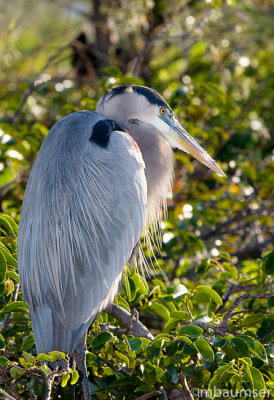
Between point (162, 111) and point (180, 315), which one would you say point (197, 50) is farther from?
point (180, 315)

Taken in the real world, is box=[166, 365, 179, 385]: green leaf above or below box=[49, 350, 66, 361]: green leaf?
below

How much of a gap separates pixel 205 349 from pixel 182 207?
4.51 feet

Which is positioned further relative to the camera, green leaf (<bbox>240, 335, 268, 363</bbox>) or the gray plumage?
the gray plumage

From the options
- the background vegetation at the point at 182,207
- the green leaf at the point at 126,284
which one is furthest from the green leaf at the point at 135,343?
the green leaf at the point at 126,284

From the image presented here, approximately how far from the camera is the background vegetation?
1.97m

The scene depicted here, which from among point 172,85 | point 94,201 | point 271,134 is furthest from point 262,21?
point 94,201

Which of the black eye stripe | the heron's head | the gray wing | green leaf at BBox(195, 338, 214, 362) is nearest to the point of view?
green leaf at BBox(195, 338, 214, 362)

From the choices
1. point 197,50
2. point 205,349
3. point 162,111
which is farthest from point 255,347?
point 197,50

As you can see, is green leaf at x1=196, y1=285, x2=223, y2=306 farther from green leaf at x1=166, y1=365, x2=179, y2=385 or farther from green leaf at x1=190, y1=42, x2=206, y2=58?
green leaf at x1=190, y1=42, x2=206, y2=58

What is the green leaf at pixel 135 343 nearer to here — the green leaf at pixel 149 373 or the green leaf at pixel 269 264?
the green leaf at pixel 149 373

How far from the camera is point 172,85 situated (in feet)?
11.6

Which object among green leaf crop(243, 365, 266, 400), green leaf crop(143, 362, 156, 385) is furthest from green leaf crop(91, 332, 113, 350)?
green leaf crop(243, 365, 266, 400)

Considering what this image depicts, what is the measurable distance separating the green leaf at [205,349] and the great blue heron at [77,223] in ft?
1.95

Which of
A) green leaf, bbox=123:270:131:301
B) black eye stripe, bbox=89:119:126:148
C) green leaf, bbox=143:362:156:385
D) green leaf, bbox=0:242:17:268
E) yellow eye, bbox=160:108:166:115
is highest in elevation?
black eye stripe, bbox=89:119:126:148
